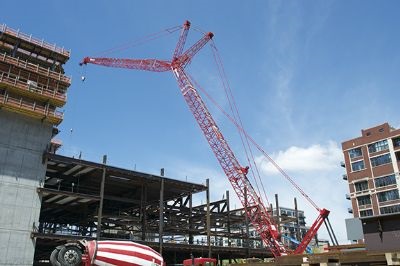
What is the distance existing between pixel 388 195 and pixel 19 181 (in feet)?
243

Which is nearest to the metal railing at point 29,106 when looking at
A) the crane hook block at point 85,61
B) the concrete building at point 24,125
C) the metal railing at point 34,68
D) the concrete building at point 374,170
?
the concrete building at point 24,125

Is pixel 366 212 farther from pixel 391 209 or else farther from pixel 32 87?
pixel 32 87

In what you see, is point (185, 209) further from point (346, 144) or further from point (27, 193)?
point (346, 144)

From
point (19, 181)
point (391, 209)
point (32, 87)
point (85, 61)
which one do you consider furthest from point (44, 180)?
point (391, 209)

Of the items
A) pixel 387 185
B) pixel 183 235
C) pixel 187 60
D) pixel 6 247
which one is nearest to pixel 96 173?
pixel 6 247

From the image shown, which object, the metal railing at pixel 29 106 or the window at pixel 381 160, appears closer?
the metal railing at pixel 29 106

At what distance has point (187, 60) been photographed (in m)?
66.5

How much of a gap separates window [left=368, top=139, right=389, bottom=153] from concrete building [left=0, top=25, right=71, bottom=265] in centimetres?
7022

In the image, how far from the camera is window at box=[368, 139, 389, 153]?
289 feet

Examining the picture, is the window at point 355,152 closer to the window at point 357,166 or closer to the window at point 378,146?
the window at point 357,166

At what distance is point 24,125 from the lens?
4738cm

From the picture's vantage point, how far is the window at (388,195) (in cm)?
8294

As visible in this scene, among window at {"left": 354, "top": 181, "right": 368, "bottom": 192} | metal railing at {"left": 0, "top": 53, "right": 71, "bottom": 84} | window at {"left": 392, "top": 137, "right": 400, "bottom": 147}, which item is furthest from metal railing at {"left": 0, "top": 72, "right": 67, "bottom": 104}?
window at {"left": 392, "top": 137, "right": 400, "bottom": 147}

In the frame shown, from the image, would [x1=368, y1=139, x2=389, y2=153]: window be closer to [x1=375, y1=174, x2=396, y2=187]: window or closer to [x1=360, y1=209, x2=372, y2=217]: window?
[x1=375, y1=174, x2=396, y2=187]: window
